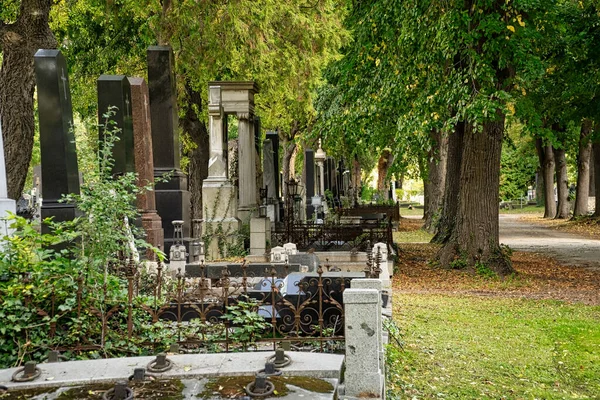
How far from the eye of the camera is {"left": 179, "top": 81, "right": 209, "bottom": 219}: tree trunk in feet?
77.0

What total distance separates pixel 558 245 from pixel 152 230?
56.9 ft

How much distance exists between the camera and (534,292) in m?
14.1

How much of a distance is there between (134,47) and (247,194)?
756 centimetres

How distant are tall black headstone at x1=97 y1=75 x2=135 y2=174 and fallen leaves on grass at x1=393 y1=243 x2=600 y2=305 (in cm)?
610

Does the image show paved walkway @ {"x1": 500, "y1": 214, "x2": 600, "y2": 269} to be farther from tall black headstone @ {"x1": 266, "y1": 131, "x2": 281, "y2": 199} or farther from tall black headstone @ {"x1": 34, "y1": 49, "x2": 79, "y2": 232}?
tall black headstone @ {"x1": 34, "y1": 49, "x2": 79, "y2": 232}

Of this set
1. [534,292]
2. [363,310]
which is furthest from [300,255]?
[363,310]

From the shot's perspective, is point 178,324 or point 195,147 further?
point 195,147

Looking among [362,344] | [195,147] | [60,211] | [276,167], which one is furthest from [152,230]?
[276,167]

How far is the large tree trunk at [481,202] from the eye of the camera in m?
16.5

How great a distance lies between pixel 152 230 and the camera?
1297cm

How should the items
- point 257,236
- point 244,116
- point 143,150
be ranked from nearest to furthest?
point 143,150 < point 257,236 < point 244,116

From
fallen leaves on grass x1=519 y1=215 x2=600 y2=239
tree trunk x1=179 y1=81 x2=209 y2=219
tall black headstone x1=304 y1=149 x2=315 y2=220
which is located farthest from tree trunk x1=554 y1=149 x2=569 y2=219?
tree trunk x1=179 y1=81 x2=209 y2=219

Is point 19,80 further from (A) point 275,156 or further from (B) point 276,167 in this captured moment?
(A) point 275,156

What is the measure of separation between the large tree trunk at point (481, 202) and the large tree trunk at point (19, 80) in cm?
984
